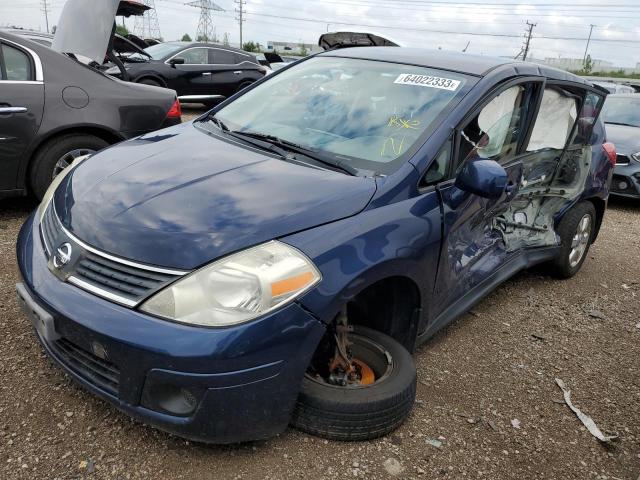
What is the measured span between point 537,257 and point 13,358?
3.27m

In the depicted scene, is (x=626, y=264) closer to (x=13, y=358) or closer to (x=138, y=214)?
(x=138, y=214)

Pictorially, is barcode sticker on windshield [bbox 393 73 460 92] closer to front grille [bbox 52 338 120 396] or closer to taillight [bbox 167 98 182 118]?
front grille [bbox 52 338 120 396]

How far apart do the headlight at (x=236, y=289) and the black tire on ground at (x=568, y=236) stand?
2.94 meters

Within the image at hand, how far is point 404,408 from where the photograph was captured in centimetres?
228

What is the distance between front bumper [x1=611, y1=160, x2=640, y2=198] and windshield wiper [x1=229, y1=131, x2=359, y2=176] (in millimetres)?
6149

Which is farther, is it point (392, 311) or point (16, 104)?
point (16, 104)

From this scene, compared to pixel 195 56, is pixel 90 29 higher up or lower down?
higher up

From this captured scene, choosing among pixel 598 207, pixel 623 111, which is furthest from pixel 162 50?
pixel 598 207

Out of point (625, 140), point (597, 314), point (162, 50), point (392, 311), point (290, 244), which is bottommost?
point (597, 314)

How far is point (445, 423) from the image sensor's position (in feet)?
8.11

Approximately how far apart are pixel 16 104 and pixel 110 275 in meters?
2.94

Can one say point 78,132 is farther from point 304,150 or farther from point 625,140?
point 625,140

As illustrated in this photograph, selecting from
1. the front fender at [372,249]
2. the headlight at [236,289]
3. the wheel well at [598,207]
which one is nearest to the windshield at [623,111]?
the wheel well at [598,207]

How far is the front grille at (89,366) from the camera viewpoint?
6.39 feet
